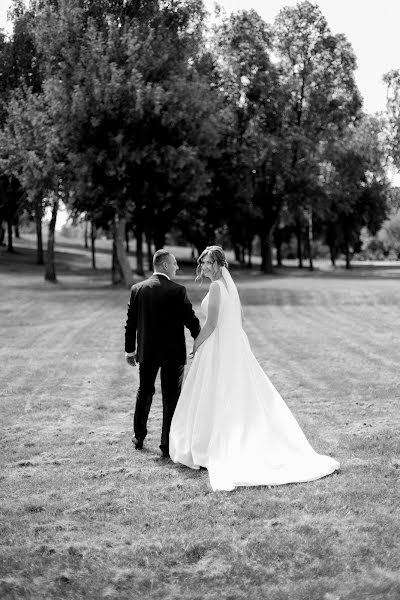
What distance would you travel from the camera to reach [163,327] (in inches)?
336

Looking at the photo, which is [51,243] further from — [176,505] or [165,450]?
[176,505]

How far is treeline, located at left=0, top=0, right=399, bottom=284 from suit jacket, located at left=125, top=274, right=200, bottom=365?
2727cm

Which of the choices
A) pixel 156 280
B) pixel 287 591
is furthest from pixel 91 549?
pixel 156 280

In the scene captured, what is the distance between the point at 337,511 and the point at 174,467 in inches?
84.7

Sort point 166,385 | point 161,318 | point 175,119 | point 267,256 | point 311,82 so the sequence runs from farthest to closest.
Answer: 1. point 267,256
2. point 311,82
3. point 175,119
4. point 166,385
5. point 161,318

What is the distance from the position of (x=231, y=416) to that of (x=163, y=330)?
1.26 metres

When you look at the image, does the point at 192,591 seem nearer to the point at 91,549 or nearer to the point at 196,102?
the point at 91,549

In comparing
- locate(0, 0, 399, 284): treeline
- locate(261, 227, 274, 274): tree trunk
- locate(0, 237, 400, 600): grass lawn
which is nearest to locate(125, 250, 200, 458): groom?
locate(0, 237, 400, 600): grass lawn

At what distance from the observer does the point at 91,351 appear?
1786 cm

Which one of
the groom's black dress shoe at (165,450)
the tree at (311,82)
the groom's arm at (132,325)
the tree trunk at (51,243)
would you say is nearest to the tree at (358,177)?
the tree at (311,82)

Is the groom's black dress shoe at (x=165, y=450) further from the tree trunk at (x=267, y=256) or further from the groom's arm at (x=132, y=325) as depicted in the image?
the tree trunk at (x=267, y=256)

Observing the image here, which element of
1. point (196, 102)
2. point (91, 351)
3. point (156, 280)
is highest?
point (196, 102)

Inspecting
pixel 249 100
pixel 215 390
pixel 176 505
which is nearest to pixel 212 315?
pixel 215 390

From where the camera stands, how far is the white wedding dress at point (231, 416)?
7871mm
